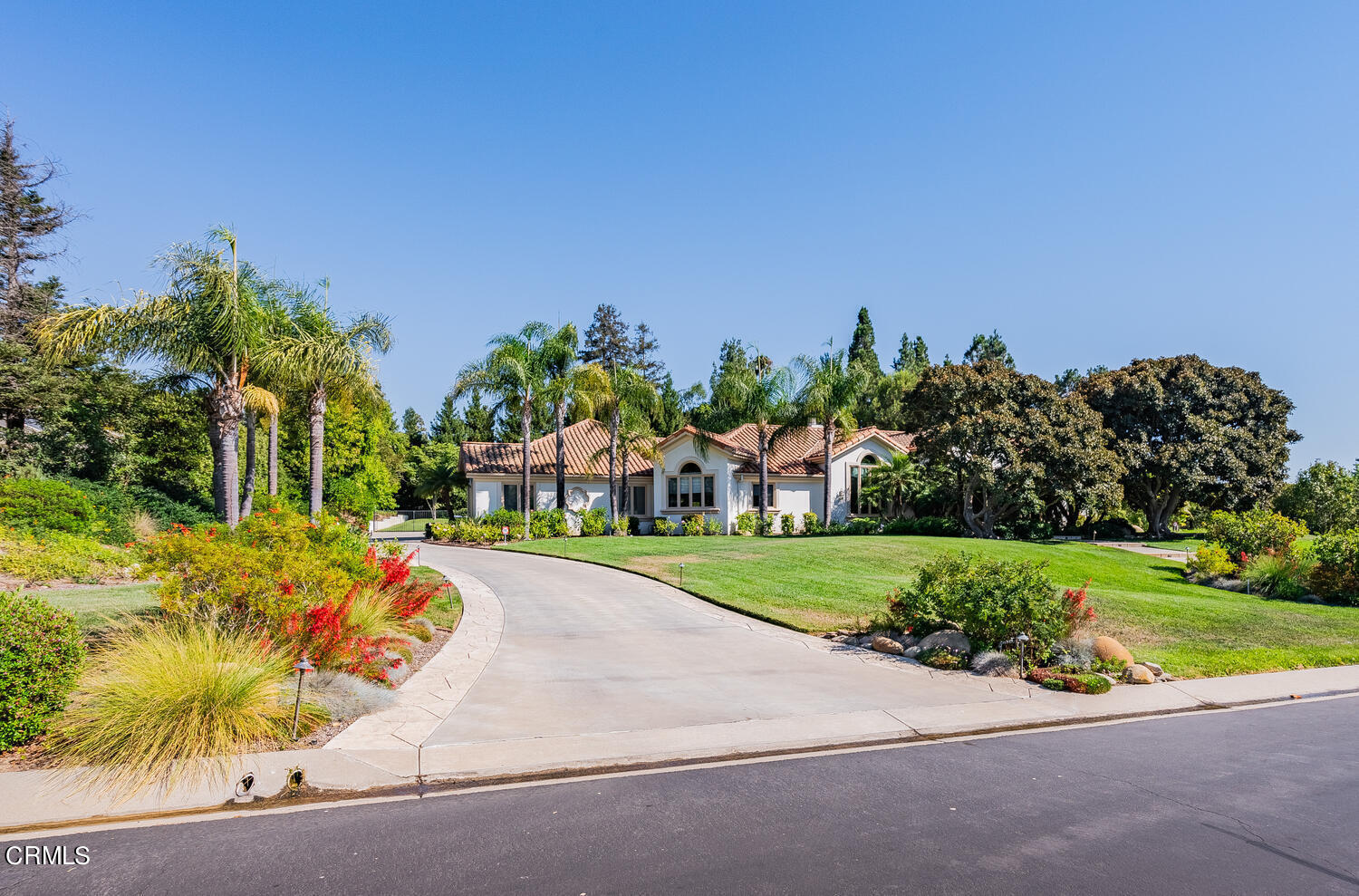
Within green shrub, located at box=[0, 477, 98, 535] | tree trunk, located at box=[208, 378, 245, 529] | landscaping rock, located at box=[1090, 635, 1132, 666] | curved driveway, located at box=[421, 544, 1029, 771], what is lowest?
curved driveway, located at box=[421, 544, 1029, 771]

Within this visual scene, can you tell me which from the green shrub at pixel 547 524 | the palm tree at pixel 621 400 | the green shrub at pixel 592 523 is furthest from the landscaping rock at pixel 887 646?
the green shrub at pixel 592 523

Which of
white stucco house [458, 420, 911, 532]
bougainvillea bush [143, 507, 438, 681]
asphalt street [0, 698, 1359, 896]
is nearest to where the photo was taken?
→ asphalt street [0, 698, 1359, 896]

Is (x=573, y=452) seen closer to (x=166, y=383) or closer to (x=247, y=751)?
(x=166, y=383)

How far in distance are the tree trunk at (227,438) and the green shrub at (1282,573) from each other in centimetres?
2674

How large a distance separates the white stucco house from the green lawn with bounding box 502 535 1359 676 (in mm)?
7712

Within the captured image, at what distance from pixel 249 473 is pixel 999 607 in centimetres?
2279

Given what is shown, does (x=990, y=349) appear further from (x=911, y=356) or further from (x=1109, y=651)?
(x=1109, y=651)

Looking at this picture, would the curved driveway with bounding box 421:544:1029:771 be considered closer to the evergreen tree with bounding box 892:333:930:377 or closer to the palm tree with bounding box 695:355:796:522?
the palm tree with bounding box 695:355:796:522

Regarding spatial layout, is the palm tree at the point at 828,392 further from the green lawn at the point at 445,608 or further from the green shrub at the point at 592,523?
the green lawn at the point at 445,608

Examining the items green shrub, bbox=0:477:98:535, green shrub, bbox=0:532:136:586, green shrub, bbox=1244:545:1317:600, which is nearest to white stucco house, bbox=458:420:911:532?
green shrub, bbox=1244:545:1317:600

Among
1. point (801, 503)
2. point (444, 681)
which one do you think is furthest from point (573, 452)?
point (444, 681)

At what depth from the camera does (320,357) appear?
20609 mm

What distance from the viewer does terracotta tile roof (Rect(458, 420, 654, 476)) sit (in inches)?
1455

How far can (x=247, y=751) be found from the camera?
232 inches
